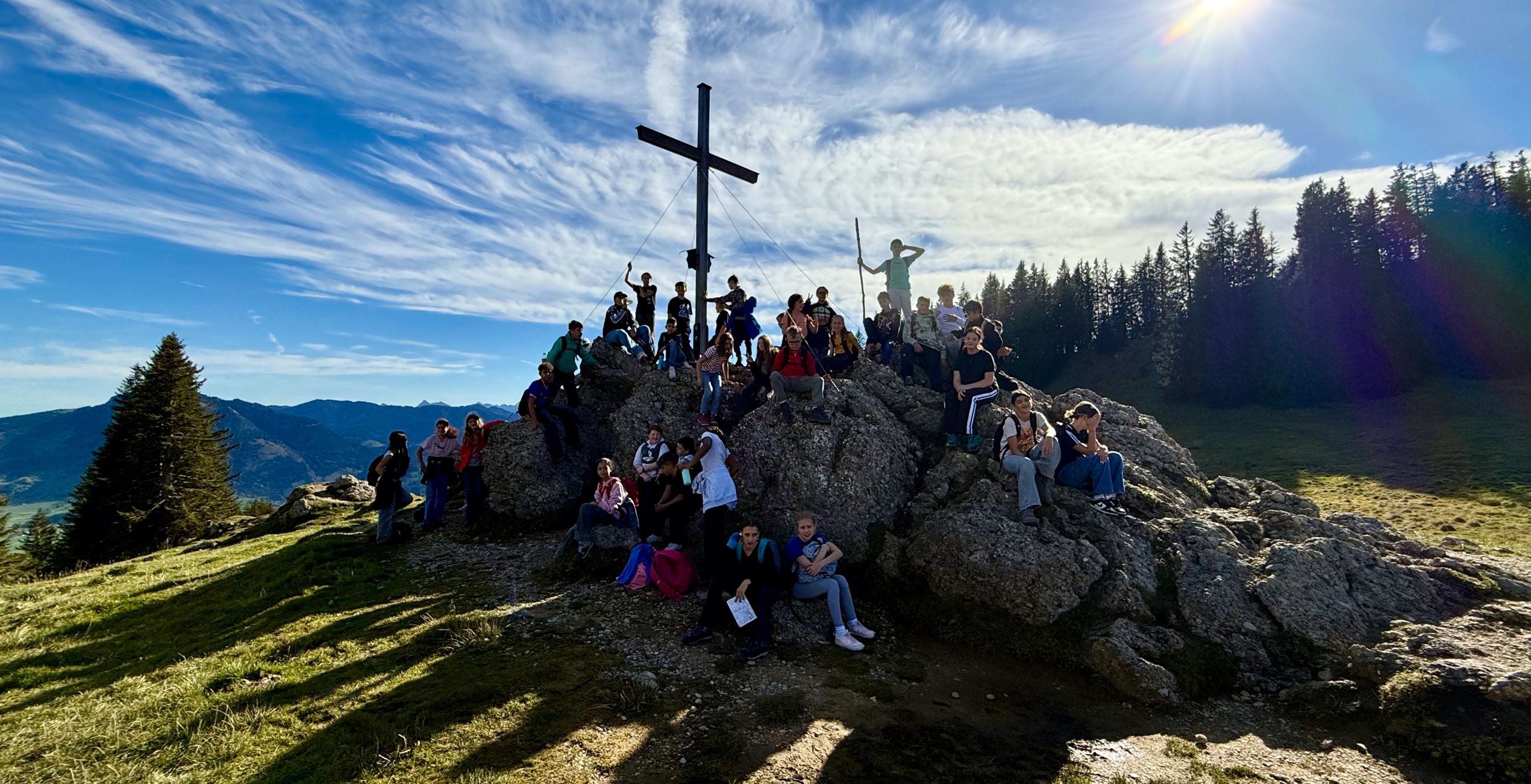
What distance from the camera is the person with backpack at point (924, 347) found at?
1750cm

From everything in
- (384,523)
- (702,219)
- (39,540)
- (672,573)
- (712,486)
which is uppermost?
(702,219)

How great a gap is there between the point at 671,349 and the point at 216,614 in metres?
11.1

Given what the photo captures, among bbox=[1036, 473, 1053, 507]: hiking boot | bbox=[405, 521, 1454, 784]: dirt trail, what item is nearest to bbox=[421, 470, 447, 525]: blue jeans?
bbox=[405, 521, 1454, 784]: dirt trail

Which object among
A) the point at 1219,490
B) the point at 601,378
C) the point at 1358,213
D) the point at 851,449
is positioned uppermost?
the point at 1358,213

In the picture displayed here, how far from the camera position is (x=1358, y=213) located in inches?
2356

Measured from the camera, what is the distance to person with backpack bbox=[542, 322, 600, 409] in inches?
632

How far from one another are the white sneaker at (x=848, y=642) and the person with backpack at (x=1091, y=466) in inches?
216

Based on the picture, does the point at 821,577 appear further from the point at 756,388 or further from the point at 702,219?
the point at 702,219

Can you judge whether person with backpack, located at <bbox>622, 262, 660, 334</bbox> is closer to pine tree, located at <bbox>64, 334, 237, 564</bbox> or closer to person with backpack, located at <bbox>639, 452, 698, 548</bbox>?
person with backpack, located at <bbox>639, 452, 698, 548</bbox>

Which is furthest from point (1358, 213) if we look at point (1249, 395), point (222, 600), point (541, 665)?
point (222, 600)

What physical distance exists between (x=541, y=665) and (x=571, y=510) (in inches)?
315

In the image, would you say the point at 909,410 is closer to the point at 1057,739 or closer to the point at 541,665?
the point at 1057,739

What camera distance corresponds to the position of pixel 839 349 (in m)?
17.3

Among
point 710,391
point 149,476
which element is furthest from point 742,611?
point 149,476
